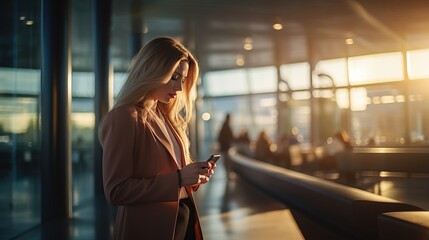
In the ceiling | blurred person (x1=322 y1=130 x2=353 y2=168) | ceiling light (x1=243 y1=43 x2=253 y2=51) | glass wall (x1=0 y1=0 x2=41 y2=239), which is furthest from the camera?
ceiling light (x1=243 y1=43 x2=253 y2=51)

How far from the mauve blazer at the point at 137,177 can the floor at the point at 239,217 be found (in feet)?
11.7

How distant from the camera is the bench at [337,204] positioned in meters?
4.70

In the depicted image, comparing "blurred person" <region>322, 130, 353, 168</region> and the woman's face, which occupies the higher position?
the woman's face

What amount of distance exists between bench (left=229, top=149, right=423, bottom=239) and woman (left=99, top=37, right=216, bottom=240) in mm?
3467

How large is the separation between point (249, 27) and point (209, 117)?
1459cm

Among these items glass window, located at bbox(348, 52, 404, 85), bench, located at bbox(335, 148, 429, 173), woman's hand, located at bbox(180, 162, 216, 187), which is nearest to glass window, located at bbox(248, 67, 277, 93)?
glass window, located at bbox(348, 52, 404, 85)

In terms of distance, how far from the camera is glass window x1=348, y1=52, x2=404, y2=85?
43.1ft

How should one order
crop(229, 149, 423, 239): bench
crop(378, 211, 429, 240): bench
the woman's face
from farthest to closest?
crop(229, 149, 423, 239): bench
crop(378, 211, 429, 240): bench
the woman's face

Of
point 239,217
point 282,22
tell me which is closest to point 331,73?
point 282,22

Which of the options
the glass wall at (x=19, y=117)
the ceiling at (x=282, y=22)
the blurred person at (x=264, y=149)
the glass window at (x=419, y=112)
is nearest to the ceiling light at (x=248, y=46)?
the ceiling at (x=282, y=22)

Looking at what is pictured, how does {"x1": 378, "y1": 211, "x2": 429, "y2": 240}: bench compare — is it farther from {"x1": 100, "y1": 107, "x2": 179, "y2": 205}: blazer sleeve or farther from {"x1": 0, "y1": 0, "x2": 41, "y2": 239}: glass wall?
{"x1": 0, "y1": 0, "x2": 41, "y2": 239}: glass wall

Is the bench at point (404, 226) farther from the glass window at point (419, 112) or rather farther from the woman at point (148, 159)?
the glass window at point (419, 112)

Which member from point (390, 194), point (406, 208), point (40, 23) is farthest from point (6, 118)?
point (390, 194)

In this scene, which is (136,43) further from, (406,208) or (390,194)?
(406,208)
